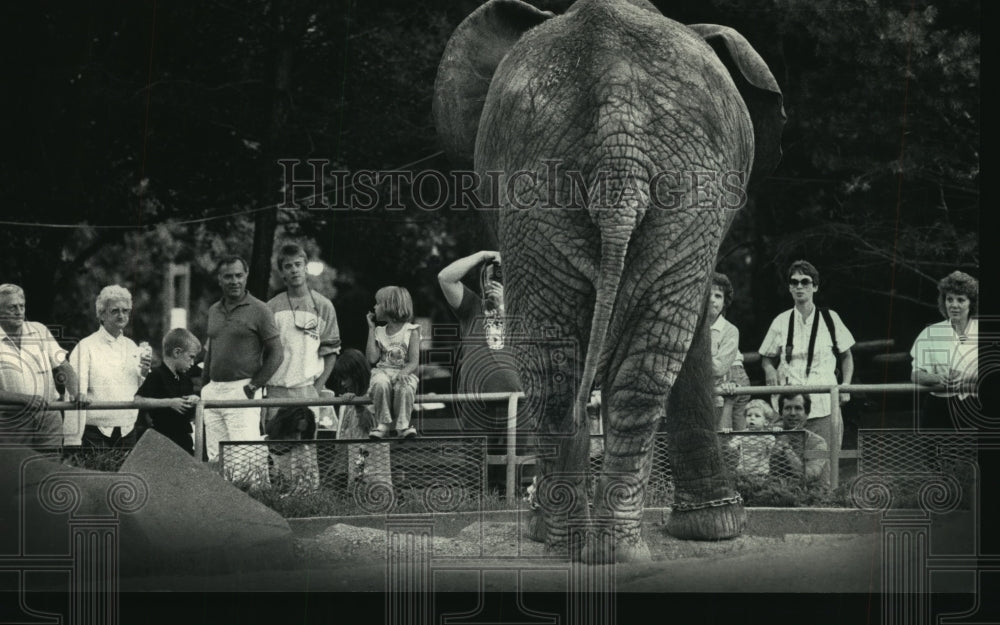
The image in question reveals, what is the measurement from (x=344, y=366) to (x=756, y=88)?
134 inches

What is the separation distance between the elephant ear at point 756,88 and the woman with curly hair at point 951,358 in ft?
4.86

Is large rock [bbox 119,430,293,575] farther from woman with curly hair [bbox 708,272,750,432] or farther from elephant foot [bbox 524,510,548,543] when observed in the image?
woman with curly hair [bbox 708,272,750,432]

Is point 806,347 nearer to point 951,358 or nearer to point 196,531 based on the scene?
point 951,358

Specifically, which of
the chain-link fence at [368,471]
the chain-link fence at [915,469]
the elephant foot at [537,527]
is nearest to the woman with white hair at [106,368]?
the chain-link fence at [368,471]

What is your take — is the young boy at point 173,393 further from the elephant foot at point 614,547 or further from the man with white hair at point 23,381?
the elephant foot at point 614,547

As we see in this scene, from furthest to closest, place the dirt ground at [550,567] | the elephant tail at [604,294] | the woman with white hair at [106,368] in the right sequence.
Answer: the woman with white hair at [106,368] < the dirt ground at [550,567] < the elephant tail at [604,294]

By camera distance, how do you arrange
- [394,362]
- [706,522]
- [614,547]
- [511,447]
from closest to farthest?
[614,547] → [706,522] → [511,447] → [394,362]

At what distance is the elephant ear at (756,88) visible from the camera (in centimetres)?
509

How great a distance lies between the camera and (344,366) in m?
7.86

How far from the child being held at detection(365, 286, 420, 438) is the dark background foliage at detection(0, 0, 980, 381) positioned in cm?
188

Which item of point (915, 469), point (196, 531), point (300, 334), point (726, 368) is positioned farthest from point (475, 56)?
point (915, 469)

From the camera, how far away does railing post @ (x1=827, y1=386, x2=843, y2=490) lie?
20.9 ft

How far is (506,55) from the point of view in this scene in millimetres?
5043

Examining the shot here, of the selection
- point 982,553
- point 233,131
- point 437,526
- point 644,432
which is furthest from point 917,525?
point 233,131
